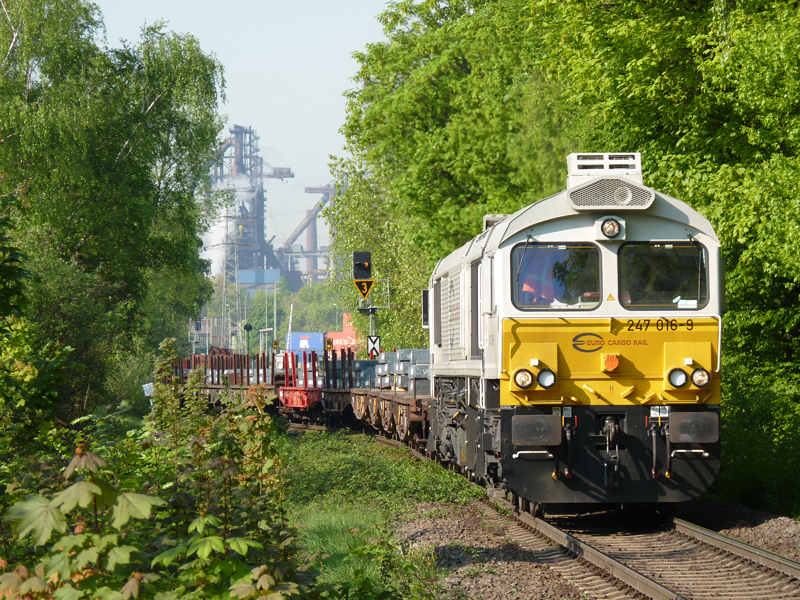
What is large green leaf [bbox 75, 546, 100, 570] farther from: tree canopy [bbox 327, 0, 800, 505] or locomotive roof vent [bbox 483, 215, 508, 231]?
tree canopy [bbox 327, 0, 800, 505]

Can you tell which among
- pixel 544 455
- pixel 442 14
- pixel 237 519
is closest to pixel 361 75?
pixel 442 14

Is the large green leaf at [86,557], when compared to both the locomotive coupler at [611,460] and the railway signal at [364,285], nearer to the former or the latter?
the locomotive coupler at [611,460]

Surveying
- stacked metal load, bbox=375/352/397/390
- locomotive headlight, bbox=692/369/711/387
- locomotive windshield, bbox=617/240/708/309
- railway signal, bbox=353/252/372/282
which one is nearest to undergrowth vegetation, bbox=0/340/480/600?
locomotive headlight, bbox=692/369/711/387

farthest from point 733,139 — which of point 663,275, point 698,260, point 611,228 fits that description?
point 611,228

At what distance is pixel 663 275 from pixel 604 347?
3.50ft

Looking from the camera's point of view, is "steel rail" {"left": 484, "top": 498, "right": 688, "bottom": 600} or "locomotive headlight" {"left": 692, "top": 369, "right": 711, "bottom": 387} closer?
"steel rail" {"left": 484, "top": 498, "right": 688, "bottom": 600}

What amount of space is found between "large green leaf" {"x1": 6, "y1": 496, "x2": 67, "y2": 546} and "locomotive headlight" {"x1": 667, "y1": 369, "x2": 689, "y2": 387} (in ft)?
23.9

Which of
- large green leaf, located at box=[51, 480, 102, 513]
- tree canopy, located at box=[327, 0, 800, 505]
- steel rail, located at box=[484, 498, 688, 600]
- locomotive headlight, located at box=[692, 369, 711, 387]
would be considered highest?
tree canopy, located at box=[327, 0, 800, 505]

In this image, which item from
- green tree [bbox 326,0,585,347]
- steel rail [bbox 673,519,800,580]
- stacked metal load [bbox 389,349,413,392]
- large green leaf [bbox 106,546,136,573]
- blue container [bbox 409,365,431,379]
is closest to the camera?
large green leaf [bbox 106,546,136,573]

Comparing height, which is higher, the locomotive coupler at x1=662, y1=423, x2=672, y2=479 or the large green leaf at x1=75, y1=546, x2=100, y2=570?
the large green leaf at x1=75, y1=546, x2=100, y2=570

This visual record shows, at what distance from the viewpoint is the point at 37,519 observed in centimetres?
319

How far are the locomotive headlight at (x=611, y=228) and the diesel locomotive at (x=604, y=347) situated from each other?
11 millimetres

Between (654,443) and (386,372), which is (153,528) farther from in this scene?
(386,372)

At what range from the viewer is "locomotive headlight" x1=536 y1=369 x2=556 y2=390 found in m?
9.19
